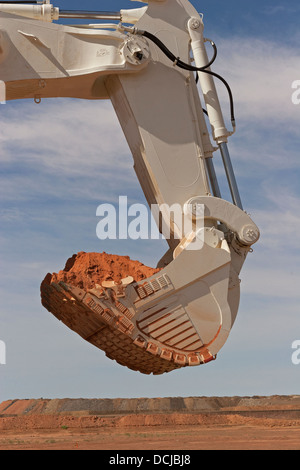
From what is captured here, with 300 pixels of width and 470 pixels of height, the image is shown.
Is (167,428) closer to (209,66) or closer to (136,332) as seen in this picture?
(136,332)

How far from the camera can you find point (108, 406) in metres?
14.5

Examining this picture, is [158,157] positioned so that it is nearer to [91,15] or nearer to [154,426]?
[91,15]

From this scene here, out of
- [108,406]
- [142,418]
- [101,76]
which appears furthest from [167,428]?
[101,76]

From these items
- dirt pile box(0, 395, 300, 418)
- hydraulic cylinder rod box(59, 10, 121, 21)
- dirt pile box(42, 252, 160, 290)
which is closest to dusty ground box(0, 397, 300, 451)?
dirt pile box(0, 395, 300, 418)

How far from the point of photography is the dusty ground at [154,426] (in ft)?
29.2

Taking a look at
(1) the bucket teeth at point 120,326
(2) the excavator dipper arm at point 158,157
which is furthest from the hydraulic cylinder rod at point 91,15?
(1) the bucket teeth at point 120,326

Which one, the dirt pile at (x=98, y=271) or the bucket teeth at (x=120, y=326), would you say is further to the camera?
the dirt pile at (x=98, y=271)

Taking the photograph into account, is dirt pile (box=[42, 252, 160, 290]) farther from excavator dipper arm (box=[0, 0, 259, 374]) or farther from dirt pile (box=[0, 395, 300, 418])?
dirt pile (box=[0, 395, 300, 418])

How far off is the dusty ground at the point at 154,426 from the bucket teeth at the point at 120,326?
98 cm

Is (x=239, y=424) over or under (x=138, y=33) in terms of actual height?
under

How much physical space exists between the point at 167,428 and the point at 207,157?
3.93 metres

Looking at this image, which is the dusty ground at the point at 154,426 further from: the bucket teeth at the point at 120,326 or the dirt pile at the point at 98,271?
the dirt pile at the point at 98,271

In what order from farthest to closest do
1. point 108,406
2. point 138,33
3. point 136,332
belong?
point 108,406, point 138,33, point 136,332

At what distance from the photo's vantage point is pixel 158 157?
999cm
